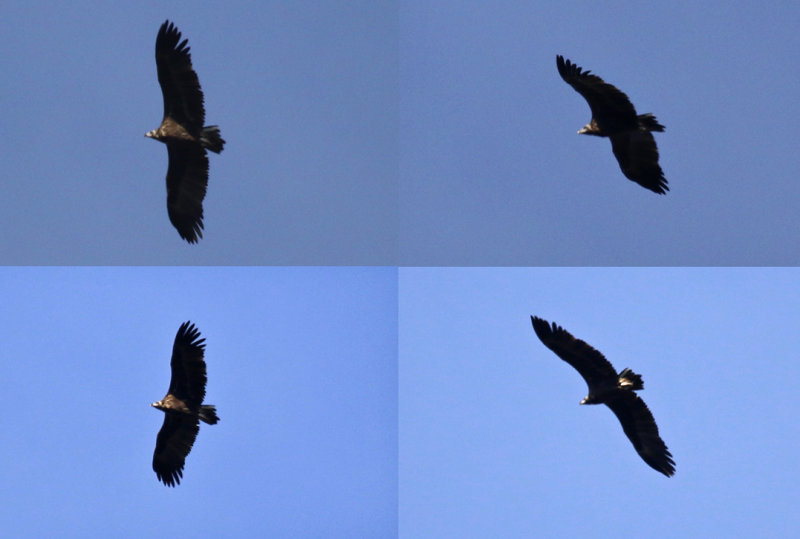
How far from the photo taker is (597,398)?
15.1m

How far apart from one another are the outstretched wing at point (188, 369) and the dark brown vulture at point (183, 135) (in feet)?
3.23

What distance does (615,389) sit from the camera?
1495 cm

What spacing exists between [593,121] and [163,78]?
4.16 m

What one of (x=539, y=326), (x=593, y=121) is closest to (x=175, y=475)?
(x=539, y=326)

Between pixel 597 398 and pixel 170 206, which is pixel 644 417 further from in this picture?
pixel 170 206

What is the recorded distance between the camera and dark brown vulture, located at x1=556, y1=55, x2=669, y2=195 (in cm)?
1409

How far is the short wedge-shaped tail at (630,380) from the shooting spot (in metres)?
14.8

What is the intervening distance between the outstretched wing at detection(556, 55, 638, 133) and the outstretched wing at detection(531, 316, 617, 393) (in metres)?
2.00

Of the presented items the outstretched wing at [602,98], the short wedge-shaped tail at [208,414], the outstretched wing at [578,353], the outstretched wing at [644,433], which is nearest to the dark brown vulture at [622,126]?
the outstretched wing at [602,98]

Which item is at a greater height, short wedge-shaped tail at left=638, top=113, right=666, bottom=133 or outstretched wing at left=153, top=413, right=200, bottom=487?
short wedge-shaped tail at left=638, top=113, right=666, bottom=133

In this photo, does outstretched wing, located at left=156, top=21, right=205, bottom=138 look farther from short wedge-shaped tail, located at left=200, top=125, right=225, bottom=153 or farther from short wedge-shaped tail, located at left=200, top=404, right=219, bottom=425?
short wedge-shaped tail, located at left=200, top=404, right=219, bottom=425

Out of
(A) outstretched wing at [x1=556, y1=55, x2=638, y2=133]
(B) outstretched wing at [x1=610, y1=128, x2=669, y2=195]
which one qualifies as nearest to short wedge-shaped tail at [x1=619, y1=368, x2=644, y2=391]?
(B) outstretched wing at [x1=610, y1=128, x2=669, y2=195]

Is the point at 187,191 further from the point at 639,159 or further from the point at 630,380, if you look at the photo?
the point at 630,380

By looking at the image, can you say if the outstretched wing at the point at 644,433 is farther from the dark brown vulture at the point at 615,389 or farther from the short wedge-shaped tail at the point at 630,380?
the short wedge-shaped tail at the point at 630,380
